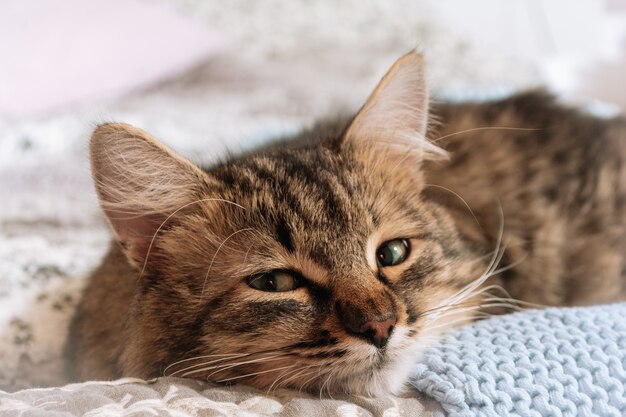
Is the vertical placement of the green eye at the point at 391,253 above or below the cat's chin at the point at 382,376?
above

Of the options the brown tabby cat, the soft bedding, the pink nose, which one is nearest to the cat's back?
the brown tabby cat

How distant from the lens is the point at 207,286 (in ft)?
3.18

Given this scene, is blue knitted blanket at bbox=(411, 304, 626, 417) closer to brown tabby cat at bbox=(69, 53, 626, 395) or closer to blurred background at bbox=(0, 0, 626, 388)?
brown tabby cat at bbox=(69, 53, 626, 395)

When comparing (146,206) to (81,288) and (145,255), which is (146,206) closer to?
(145,255)

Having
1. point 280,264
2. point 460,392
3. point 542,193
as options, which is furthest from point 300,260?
point 542,193

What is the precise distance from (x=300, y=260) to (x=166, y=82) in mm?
→ 1654

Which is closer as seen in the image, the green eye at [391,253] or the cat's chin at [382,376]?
the cat's chin at [382,376]

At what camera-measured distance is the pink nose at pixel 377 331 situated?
0.85m

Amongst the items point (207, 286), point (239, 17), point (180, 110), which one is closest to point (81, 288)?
point (207, 286)

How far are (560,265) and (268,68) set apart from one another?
146 cm

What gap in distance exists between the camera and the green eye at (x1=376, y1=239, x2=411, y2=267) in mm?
1021

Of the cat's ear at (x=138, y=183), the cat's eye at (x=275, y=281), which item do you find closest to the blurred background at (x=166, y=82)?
the cat's ear at (x=138, y=183)

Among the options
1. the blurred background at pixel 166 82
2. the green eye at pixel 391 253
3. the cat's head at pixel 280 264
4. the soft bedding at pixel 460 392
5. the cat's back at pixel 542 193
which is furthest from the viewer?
the blurred background at pixel 166 82

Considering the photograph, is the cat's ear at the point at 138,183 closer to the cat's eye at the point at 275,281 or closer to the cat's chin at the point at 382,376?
the cat's eye at the point at 275,281
